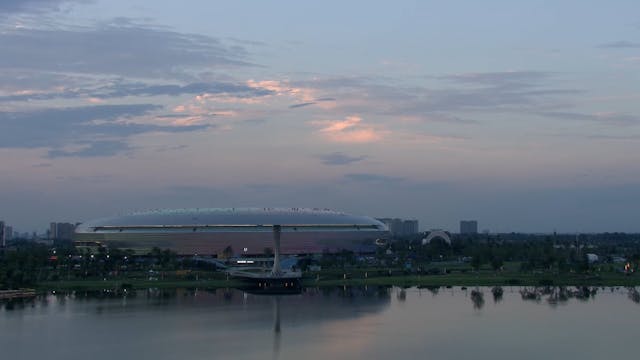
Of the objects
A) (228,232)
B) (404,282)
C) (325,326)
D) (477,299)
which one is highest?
(228,232)

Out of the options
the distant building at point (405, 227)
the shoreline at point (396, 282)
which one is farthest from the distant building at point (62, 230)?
the shoreline at point (396, 282)

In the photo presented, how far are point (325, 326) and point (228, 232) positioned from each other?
26.9 meters

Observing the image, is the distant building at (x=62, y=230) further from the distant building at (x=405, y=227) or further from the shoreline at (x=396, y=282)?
the shoreline at (x=396, y=282)

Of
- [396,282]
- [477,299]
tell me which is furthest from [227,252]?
[477,299]

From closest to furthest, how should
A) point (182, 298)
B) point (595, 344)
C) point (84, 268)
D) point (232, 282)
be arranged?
point (595, 344)
point (182, 298)
point (232, 282)
point (84, 268)

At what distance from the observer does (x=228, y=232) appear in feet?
155

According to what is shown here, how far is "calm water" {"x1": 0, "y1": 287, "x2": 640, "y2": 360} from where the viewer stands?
57.3 ft

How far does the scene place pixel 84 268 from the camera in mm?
35938

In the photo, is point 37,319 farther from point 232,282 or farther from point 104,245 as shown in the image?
point 104,245

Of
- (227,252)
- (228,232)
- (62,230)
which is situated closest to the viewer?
(227,252)

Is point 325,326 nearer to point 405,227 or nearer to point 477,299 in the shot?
point 477,299

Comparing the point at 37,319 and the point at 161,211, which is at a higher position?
the point at 161,211

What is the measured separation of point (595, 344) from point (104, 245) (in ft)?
113

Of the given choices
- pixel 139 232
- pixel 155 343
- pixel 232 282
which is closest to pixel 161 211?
pixel 139 232
